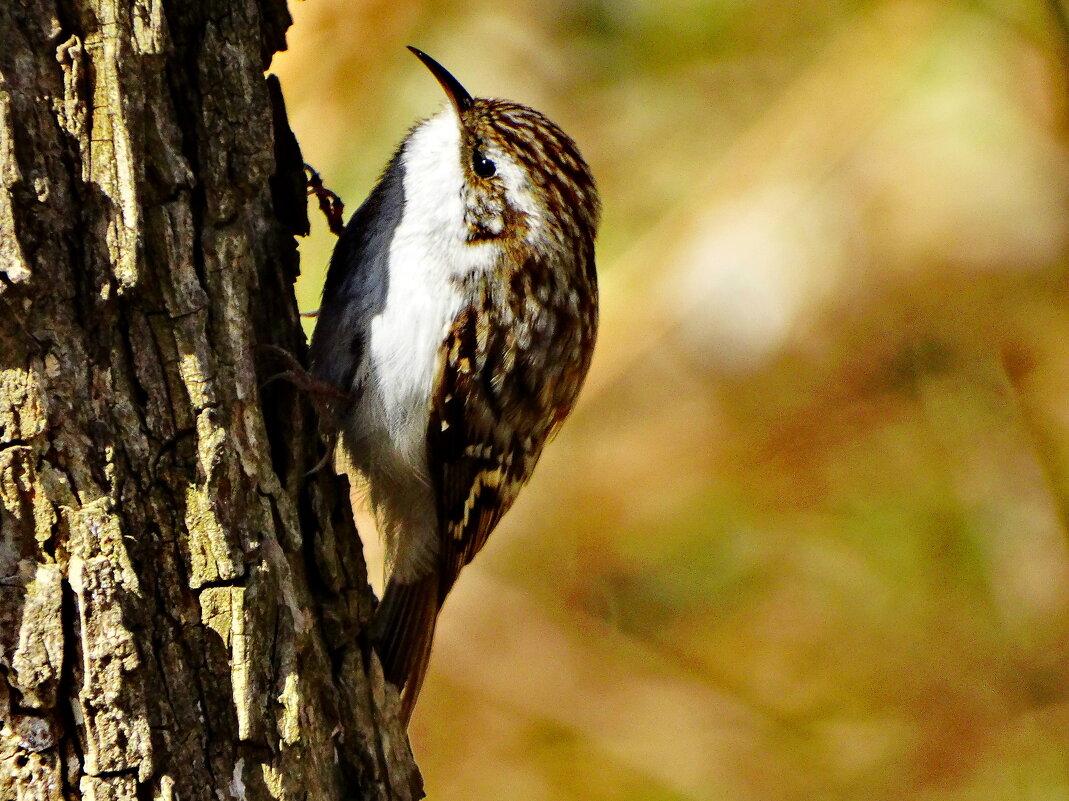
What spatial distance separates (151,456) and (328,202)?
1.22 meters

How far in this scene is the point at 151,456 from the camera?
1576 millimetres

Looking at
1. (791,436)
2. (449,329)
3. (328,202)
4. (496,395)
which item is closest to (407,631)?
(496,395)

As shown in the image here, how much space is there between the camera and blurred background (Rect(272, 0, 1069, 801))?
351cm

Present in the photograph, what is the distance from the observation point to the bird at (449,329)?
2332mm

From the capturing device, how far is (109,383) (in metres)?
1.55

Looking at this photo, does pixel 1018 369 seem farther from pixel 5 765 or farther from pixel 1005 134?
pixel 5 765

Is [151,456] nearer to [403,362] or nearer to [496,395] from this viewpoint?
[403,362]

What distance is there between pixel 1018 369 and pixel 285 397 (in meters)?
2.43

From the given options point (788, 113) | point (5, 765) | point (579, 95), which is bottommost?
point (5, 765)

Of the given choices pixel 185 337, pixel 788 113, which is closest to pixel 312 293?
pixel 788 113

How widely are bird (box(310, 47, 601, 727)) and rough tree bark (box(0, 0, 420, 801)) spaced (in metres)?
0.51

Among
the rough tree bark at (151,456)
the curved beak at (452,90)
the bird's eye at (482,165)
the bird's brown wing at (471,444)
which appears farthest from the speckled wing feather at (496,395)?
the rough tree bark at (151,456)

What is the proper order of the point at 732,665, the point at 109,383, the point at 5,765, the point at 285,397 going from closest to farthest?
the point at 5,765
the point at 109,383
the point at 285,397
the point at 732,665

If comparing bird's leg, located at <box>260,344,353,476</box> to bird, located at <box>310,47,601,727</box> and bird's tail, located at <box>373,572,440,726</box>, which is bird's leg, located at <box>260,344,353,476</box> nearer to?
bird, located at <box>310,47,601,727</box>
